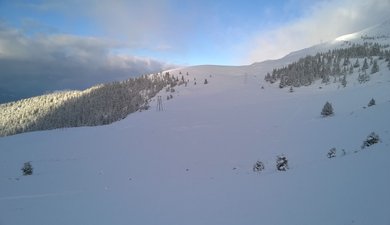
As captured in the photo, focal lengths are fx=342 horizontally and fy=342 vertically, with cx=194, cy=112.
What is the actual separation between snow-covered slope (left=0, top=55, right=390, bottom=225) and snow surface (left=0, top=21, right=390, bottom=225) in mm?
61

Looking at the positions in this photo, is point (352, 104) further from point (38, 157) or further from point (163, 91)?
point (163, 91)

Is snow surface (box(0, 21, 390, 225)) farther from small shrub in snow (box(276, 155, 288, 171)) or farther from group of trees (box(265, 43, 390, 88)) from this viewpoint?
group of trees (box(265, 43, 390, 88))

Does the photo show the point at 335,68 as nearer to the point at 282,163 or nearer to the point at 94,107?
the point at 94,107

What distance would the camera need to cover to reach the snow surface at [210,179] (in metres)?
12.8

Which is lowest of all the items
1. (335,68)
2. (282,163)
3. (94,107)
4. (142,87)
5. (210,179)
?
(210,179)

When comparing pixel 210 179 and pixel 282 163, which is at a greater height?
pixel 282 163

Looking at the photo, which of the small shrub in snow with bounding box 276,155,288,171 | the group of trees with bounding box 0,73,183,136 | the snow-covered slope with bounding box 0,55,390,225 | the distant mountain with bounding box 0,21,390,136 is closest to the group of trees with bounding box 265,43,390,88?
the distant mountain with bounding box 0,21,390,136

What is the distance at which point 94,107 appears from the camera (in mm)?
157250

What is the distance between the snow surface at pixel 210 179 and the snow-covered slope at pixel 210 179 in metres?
0.06

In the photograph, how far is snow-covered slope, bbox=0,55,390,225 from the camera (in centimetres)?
1279

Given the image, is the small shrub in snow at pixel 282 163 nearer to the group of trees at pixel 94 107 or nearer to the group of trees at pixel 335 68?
the group of trees at pixel 335 68

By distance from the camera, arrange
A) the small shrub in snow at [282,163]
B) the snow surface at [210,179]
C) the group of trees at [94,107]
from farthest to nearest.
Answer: the group of trees at [94,107]
the small shrub in snow at [282,163]
the snow surface at [210,179]

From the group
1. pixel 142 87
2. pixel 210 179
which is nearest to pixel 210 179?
pixel 210 179

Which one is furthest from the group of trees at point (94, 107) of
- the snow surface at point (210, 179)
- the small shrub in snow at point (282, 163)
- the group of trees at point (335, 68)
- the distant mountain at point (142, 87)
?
the small shrub in snow at point (282, 163)
